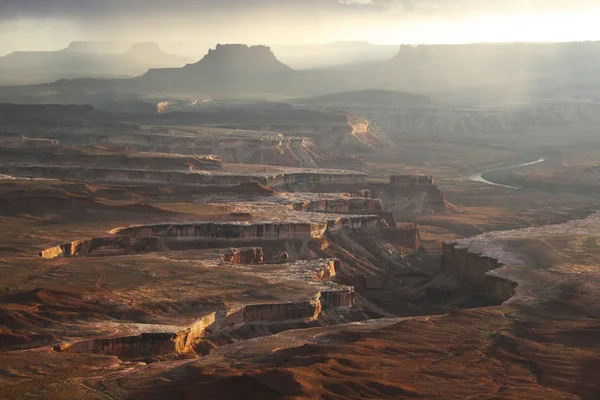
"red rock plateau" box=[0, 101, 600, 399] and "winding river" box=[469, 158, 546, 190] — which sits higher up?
"red rock plateau" box=[0, 101, 600, 399]

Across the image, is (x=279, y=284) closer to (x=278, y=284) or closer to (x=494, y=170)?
(x=278, y=284)

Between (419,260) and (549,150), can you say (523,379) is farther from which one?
(549,150)

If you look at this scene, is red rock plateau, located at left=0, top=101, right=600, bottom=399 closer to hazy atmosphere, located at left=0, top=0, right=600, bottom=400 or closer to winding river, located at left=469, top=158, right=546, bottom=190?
hazy atmosphere, located at left=0, top=0, right=600, bottom=400

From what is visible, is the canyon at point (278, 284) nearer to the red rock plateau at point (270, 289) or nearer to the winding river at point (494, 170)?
the red rock plateau at point (270, 289)

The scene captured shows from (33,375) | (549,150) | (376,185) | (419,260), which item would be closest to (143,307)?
(33,375)

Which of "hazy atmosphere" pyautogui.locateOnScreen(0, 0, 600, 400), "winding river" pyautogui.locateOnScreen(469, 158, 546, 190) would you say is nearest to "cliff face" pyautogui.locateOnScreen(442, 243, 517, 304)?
"hazy atmosphere" pyautogui.locateOnScreen(0, 0, 600, 400)

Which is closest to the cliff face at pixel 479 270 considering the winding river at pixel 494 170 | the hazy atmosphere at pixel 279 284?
the hazy atmosphere at pixel 279 284

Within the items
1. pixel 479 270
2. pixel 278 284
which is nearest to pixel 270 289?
pixel 278 284

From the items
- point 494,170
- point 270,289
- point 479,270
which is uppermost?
point 270,289
